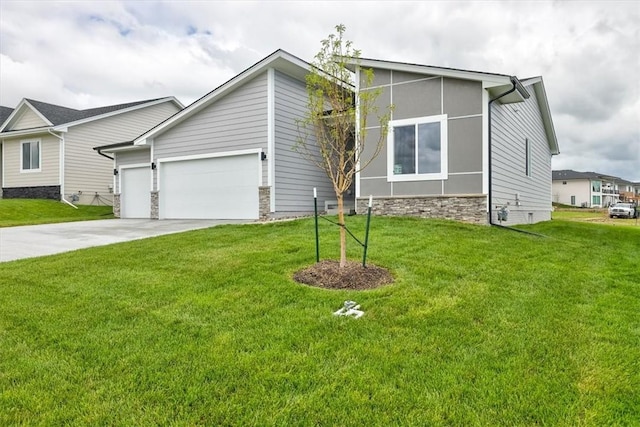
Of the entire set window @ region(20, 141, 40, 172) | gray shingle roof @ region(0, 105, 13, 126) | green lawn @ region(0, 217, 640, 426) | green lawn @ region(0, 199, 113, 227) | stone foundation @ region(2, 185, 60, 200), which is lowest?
green lawn @ region(0, 217, 640, 426)

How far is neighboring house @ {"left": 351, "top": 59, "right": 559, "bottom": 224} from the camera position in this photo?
34.6 feet

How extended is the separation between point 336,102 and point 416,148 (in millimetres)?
6373

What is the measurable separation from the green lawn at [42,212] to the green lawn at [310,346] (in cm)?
1121

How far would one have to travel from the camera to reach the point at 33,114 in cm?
2055

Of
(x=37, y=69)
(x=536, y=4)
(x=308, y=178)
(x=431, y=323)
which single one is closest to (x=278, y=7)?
(x=308, y=178)

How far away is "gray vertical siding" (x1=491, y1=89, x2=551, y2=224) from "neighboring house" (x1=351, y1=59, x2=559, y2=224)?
2.2 inches

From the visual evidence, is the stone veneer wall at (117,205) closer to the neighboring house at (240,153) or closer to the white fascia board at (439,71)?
the neighboring house at (240,153)

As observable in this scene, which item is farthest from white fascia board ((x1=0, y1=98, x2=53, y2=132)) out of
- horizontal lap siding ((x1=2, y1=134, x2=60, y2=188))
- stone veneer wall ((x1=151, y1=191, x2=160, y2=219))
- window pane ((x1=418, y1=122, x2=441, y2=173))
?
window pane ((x1=418, y1=122, x2=441, y2=173))

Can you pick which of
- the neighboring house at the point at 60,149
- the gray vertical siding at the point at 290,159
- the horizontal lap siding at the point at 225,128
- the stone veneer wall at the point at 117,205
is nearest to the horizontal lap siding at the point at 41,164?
the neighboring house at the point at 60,149

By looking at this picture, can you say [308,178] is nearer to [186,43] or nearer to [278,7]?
[278,7]

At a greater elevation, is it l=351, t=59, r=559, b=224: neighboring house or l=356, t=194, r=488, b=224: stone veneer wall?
l=351, t=59, r=559, b=224: neighboring house

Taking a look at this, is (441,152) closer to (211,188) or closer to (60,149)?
(211,188)

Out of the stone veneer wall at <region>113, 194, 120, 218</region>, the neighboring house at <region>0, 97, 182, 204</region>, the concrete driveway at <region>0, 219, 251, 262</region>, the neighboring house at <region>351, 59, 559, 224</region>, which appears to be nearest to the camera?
the concrete driveway at <region>0, 219, 251, 262</region>

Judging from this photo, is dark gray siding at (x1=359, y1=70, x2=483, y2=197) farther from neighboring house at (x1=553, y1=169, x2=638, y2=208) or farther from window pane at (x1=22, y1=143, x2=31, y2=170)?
neighboring house at (x1=553, y1=169, x2=638, y2=208)
